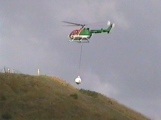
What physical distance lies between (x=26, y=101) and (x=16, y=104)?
1.94 meters

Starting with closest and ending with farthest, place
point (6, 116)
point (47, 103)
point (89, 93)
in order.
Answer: point (6, 116) → point (47, 103) → point (89, 93)

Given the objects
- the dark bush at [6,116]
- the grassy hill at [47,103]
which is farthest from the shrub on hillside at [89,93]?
the dark bush at [6,116]

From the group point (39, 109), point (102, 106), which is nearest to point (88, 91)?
point (102, 106)

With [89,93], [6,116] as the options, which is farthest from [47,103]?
[89,93]

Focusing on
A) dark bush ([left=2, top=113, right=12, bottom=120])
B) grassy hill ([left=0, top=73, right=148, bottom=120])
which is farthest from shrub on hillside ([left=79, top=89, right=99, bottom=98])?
dark bush ([left=2, top=113, right=12, bottom=120])

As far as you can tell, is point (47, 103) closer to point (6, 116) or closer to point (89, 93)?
point (6, 116)

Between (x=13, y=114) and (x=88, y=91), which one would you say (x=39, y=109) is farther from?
(x=88, y=91)

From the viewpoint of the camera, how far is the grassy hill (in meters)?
66.5

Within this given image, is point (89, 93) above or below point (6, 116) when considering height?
below

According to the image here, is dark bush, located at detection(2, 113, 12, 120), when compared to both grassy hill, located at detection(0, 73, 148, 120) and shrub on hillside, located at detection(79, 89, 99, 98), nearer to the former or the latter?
grassy hill, located at detection(0, 73, 148, 120)

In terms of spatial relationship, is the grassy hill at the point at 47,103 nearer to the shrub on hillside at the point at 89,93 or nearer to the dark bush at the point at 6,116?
the dark bush at the point at 6,116

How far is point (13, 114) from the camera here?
214 ft

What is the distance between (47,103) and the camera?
70.2m

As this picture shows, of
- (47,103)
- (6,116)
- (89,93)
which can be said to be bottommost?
(89,93)
